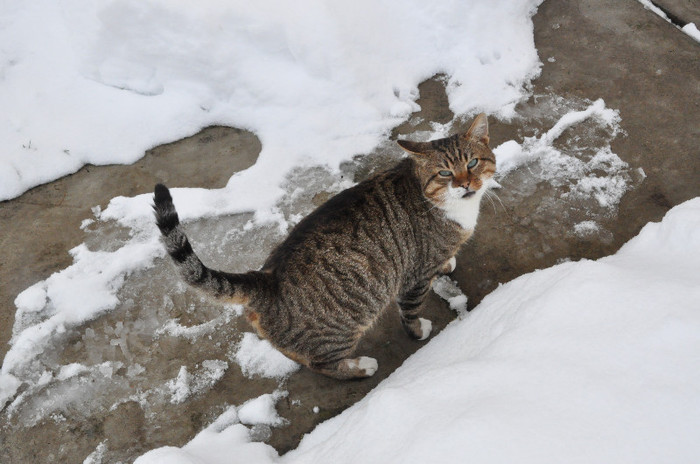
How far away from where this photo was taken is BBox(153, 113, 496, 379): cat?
2.24m

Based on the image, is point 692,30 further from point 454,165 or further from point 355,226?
point 355,226

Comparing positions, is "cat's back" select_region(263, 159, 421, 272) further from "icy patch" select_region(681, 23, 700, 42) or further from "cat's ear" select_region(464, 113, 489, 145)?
"icy patch" select_region(681, 23, 700, 42)

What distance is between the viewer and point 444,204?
2.46 metres

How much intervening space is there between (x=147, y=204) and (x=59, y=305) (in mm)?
835

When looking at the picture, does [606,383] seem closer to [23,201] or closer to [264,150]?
[264,150]

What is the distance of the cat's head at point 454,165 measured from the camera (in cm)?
242

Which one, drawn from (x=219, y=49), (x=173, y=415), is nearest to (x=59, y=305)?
(x=173, y=415)

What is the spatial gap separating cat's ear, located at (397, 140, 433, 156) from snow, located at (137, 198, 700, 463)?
0.83m

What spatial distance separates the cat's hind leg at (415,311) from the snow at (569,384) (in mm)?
509

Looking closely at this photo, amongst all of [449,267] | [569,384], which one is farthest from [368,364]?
[569,384]

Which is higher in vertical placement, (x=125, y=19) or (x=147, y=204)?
(x=125, y=19)

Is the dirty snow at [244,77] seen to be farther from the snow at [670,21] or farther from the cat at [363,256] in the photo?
the cat at [363,256]

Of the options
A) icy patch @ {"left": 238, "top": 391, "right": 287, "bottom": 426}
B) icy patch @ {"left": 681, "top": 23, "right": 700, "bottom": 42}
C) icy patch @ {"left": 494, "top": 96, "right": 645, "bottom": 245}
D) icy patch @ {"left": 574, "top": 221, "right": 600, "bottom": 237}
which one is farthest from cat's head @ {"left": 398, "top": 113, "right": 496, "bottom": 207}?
icy patch @ {"left": 681, "top": 23, "right": 700, "bottom": 42}

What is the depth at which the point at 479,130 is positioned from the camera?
2.49m
